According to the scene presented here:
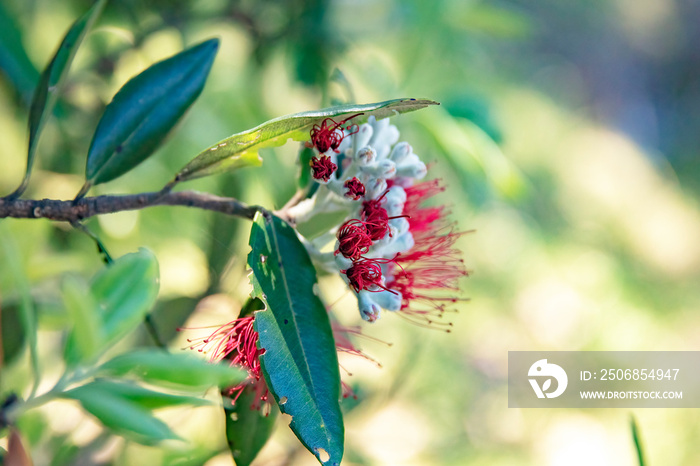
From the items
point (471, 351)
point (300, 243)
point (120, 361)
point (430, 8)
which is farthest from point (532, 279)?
point (120, 361)

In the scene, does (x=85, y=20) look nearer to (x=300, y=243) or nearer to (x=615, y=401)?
(x=300, y=243)

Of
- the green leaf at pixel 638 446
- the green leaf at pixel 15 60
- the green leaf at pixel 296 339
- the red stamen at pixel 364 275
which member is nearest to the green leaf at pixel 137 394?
the green leaf at pixel 296 339

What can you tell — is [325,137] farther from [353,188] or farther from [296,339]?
[296,339]

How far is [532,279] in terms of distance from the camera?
2.65 metres

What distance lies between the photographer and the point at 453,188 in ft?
6.21

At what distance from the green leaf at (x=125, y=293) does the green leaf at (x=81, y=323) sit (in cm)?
2

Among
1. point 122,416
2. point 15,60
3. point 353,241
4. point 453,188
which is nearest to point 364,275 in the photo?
point 353,241

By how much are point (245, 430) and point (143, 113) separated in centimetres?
33

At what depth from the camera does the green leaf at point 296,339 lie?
0.42 metres

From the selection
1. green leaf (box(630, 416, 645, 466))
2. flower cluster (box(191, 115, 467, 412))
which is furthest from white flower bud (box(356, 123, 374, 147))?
green leaf (box(630, 416, 645, 466))

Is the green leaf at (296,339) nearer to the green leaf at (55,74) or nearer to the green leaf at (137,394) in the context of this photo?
the green leaf at (137,394)

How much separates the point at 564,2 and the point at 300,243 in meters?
4.07

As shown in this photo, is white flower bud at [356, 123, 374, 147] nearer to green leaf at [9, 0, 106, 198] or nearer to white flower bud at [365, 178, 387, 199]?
white flower bud at [365, 178, 387, 199]

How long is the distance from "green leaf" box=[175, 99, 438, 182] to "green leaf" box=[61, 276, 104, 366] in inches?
7.1
